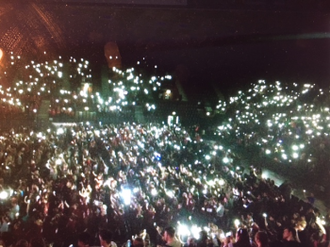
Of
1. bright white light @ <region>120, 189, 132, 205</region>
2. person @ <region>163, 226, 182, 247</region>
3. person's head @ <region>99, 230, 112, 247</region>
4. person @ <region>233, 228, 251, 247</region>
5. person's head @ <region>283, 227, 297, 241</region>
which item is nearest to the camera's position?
person's head @ <region>99, 230, 112, 247</region>

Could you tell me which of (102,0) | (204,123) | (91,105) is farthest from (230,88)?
(102,0)

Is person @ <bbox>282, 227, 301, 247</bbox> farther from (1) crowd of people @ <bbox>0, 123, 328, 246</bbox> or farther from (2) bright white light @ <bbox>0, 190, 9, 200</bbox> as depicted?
(2) bright white light @ <bbox>0, 190, 9, 200</bbox>

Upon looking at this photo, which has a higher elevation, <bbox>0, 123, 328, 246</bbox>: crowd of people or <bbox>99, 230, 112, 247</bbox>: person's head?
<bbox>0, 123, 328, 246</bbox>: crowd of people

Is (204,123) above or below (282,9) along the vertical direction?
above

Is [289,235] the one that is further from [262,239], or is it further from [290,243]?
[262,239]

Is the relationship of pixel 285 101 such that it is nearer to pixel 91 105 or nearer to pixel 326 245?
pixel 91 105

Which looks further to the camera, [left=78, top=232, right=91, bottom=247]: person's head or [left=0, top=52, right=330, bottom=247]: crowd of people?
[left=0, top=52, right=330, bottom=247]: crowd of people

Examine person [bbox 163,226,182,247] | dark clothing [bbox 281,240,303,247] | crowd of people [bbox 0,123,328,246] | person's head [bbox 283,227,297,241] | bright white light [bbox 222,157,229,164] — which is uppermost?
bright white light [bbox 222,157,229,164]

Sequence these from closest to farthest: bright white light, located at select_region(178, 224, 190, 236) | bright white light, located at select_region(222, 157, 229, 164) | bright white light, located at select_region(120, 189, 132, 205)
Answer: bright white light, located at select_region(178, 224, 190, 236) < bright white light, located at select_region(120, 189, 132, 205) < bright white light, located at select_region(222, 157, 229, 164)

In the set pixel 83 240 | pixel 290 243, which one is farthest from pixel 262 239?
pixel 83 240


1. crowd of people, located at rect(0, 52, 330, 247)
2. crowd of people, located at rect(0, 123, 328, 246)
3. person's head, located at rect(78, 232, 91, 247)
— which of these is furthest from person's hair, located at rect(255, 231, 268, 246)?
person's head, located at rect(78, 232, 91, 247)

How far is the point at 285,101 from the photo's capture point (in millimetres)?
25125

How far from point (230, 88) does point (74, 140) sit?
2441 cm

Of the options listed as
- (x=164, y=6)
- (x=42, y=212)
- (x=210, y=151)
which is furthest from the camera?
(x=210, y=151)
